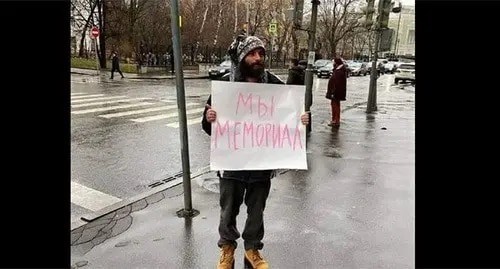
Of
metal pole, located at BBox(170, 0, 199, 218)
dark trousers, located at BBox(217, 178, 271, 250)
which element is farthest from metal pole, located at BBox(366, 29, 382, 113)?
dark trousers, located at BBox(217, 178, 271, 250)

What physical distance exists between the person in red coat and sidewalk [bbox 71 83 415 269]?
182 inches

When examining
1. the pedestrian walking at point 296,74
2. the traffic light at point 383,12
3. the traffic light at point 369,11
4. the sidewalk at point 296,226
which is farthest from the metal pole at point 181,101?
the traffic light at point 383,12

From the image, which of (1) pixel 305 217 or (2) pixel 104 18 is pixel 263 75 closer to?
(1) pixel 305 217

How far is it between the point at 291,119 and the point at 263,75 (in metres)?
0.41

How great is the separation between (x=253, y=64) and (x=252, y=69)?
5cm

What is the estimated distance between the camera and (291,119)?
11.7 feet

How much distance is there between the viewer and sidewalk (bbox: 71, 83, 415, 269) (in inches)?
153

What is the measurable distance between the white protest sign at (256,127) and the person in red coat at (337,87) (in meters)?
8.50

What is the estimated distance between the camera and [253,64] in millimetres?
3406

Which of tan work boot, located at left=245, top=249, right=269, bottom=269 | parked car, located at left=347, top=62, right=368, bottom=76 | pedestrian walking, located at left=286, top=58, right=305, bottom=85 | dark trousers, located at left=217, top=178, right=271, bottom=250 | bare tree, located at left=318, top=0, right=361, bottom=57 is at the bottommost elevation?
tan work boot, located at left=245, top=249, right=269, bottom=269

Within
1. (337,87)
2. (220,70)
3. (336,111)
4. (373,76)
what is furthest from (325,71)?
(337,87)

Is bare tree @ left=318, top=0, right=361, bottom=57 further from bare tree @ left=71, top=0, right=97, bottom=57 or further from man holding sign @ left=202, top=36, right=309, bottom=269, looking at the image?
man holding sign @ left=202, top=36, right=309, bottom=269

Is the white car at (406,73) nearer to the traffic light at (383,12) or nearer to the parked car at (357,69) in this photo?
the parked car at (357,69)
